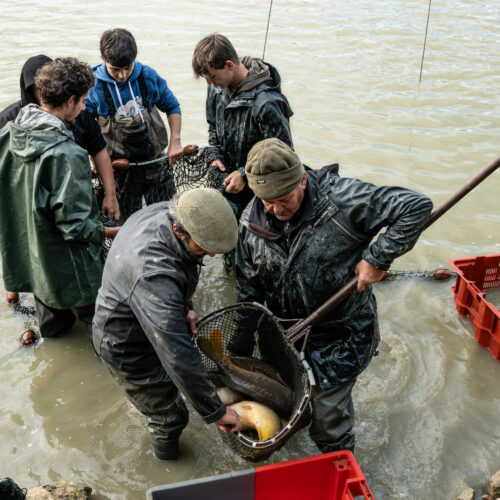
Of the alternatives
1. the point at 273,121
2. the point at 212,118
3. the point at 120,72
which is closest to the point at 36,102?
the point at 120,72

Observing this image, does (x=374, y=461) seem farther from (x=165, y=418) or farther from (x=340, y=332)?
(x=165, y=418)

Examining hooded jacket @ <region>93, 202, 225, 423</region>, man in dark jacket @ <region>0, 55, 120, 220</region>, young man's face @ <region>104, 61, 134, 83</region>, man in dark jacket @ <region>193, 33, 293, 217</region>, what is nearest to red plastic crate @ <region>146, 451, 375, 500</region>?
hooded jacket @ <region>93, 202, 225, 423</region>

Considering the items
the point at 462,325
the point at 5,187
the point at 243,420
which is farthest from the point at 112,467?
the point at 462,325

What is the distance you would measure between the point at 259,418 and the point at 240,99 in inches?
94.7

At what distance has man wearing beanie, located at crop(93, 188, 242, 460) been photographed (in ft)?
8.93

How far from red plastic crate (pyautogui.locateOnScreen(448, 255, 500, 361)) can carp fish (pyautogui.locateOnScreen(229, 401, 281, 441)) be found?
2105mm

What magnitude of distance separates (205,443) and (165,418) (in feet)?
1.67

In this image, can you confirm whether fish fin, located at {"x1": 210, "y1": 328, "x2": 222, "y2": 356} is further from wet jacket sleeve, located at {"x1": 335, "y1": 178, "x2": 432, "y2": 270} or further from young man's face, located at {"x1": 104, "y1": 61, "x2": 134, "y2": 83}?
young man's face, located at {"x1": 104, "y1": 61, "x2": 134, "y2": 83}

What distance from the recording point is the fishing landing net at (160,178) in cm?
486

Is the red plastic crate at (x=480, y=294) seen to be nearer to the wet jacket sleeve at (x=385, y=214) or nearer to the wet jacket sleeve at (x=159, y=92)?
the wet jacket sleeve at (x=385, y=214)

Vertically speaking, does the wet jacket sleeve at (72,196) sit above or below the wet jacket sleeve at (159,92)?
below

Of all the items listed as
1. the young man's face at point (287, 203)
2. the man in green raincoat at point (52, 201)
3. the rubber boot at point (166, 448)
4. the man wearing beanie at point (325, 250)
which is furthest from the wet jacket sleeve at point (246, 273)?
the man in green raincoat at point (52, 201)

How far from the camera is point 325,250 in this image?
316 centimetres

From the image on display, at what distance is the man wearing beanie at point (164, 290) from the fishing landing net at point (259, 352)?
231mm
